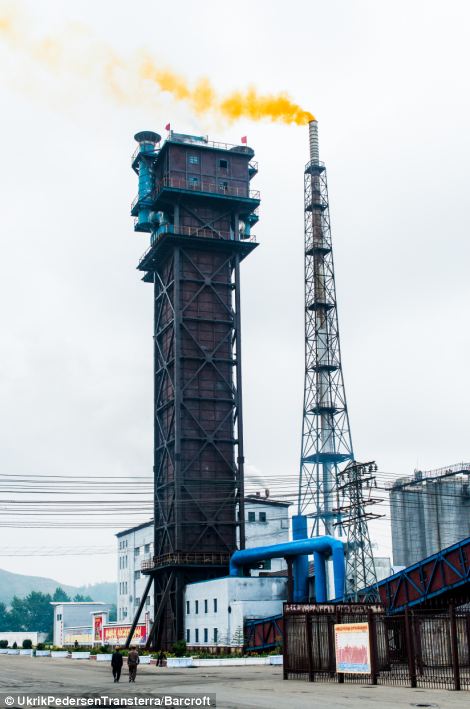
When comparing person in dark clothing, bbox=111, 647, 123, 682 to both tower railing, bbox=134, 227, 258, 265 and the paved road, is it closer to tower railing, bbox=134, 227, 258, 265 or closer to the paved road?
the paved road

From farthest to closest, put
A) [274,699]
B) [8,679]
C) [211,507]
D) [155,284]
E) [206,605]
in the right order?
[155,284] < [211,507] < [206,605] < [8,679] < [274,699]

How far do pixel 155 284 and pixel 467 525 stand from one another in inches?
1541

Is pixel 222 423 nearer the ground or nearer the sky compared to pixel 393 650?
nearer the sky

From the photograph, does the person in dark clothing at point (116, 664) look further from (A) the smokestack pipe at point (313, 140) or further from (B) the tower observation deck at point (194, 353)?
(A) the smokestack pipe at point (313, 140)

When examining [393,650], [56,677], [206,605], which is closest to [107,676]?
[56,677]

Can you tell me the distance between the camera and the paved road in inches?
969

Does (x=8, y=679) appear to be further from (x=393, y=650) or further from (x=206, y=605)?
(x=206, y=605)

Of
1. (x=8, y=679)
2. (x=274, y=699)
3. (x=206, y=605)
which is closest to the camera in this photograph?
(x=274, y=699)

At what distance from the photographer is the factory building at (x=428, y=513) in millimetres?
84500

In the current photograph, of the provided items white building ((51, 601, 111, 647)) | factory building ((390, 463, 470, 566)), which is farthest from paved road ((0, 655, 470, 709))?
white building ((51, 601, 111, 647))

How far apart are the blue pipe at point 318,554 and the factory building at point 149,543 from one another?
4365 millimetres

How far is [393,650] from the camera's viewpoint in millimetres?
39625

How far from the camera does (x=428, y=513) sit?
86562 mm

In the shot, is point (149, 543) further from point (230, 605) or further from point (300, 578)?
point (300, 578)
